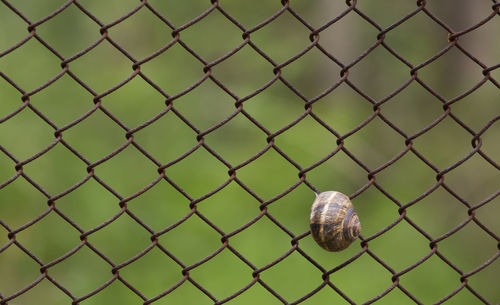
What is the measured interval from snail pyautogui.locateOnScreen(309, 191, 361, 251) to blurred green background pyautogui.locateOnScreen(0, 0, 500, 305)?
1.85 meters

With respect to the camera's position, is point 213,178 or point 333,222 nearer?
point 333,222

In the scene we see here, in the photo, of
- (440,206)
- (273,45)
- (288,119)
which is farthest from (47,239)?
(273,45)

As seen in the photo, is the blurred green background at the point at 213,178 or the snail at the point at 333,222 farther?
the blurred green background at the point at 213,178

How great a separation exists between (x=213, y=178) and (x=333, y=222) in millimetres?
2543

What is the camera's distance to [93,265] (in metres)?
4.36

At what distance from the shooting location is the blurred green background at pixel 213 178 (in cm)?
431

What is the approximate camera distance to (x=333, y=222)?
2209 millimetres

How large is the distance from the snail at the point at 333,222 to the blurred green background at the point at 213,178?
1846 millimetres

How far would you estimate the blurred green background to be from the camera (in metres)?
4.31

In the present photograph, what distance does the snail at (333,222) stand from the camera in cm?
221

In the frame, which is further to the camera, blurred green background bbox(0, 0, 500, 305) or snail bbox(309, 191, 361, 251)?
blurred green background bbox(0, 0, 500, 305)

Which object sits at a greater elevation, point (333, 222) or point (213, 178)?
→ point (213, 178)

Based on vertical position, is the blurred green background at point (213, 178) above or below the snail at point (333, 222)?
above

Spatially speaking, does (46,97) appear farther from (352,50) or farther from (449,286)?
(352,50)
